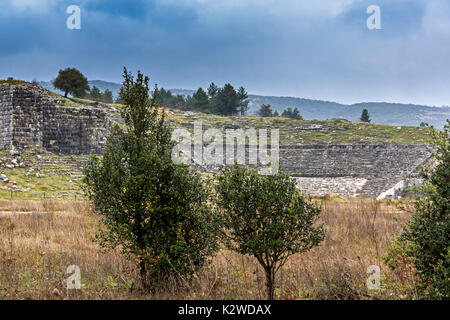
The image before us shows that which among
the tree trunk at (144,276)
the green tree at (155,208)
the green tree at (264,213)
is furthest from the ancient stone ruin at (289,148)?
the green tree at (264,213)

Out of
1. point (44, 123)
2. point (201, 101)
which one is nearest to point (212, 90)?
point (201, 101)

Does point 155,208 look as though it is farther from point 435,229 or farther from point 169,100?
point 169,100

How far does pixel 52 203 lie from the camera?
16.1 meters

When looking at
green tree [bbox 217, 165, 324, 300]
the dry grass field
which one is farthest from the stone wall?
green tree [bbox 217, 165, 324, 300]

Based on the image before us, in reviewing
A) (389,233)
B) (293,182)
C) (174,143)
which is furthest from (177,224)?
(389,233)

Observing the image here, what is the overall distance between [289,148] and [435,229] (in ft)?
125

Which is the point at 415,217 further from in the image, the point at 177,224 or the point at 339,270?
the point at 177,224

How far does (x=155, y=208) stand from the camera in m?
5.79

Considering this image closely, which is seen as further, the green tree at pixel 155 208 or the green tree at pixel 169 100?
the green tree at pixel 169 100

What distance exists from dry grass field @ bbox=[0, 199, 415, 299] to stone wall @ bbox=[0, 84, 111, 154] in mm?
14886

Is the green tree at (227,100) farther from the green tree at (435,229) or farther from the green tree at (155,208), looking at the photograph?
the green tree at (435,229)

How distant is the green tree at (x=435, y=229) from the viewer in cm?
447

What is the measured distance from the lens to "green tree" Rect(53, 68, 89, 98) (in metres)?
45.0

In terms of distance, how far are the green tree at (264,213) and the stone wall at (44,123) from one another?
23373mm
